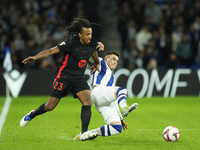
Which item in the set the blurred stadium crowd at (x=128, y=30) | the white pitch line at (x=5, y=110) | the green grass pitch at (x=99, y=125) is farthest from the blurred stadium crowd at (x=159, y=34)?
the white pitch line at (x=5, y=110)

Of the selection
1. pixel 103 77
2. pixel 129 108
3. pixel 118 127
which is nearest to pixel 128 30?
pixel 103 77

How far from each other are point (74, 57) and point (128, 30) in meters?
9.19

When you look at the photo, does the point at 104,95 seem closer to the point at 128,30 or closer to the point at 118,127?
the point at 118,127

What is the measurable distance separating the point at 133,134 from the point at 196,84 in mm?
6979

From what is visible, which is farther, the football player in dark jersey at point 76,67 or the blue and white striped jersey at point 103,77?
the blue and white striped jersey at point 103,77

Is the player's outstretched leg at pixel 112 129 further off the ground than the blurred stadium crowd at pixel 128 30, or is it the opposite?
the blurred stadium crowd at pixel 128 30

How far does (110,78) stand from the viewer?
604 cm

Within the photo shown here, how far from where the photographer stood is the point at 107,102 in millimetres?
5508

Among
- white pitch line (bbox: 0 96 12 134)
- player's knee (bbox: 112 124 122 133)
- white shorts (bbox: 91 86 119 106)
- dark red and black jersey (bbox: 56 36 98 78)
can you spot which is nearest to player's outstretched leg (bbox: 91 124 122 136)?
player's knee (bbox: 112 124 122 133)

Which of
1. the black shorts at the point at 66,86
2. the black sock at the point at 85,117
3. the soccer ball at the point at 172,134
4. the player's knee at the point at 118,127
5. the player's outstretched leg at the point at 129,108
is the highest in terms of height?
the black shorts at the point at 66,86

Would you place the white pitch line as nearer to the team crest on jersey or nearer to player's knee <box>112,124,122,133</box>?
the team crest on jersey

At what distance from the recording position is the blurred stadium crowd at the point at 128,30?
540 inches

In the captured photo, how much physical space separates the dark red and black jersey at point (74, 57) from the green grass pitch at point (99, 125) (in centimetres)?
108

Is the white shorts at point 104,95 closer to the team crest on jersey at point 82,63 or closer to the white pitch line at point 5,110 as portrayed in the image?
the team crest on jersey at point 82,63
